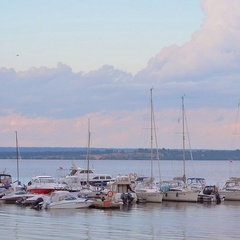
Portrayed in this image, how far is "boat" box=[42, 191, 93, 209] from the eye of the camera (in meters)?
59.8

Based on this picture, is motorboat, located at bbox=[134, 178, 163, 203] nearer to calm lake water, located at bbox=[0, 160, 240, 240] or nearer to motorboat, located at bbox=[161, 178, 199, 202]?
motorboat, located at bbox=[161, 178, 199, 202]

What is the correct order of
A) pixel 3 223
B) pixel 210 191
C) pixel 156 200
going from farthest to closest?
1. pixel 210 191
2. pixel 156 200
3. pixel 3 223

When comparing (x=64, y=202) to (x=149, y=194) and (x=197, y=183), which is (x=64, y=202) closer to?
(x=149, y=194)

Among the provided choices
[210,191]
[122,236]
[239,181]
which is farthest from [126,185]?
[122,236]

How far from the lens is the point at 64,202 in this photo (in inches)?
2356

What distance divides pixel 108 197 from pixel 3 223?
15.3 meters

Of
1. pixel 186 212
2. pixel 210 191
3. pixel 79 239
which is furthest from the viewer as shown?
pixel 210 191

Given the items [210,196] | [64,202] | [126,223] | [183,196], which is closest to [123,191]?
[183,196]

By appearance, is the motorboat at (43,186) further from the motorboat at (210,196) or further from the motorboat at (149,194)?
the motorboat at (210,196)

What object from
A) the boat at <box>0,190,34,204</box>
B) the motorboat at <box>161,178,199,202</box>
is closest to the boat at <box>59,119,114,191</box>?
the boat at <box>0,190,34,204</box>

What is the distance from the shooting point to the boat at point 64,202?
196 feet

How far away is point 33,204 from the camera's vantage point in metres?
63.5

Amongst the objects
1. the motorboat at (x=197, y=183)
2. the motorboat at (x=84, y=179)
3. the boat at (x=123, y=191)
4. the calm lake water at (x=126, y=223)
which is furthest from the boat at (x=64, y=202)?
the motorboat at (x=84, y=179)

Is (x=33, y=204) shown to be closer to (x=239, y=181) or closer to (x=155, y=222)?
(x=155, y=222)
